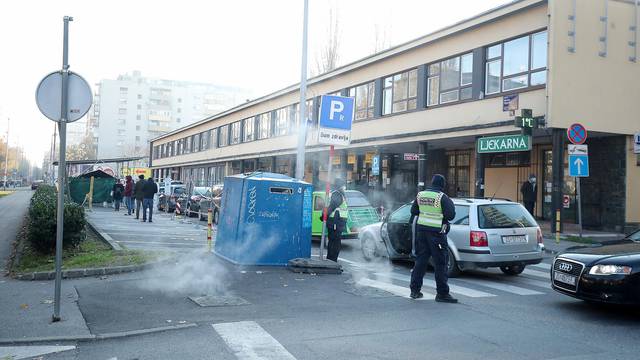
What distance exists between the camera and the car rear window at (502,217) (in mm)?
9797

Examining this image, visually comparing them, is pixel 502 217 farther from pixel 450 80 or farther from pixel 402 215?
pixel 450 80

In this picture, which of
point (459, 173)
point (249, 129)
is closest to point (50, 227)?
point (459, 173)

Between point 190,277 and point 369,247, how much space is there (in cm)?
456

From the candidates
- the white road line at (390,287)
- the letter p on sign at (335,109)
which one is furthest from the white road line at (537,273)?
the letter p on sign at (335,109)

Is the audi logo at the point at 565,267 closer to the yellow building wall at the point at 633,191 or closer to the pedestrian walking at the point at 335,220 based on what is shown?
the pedestrian walking at the point at 335,220

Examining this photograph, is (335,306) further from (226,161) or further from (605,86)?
(226,161)

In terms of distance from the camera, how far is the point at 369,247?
12352 mm

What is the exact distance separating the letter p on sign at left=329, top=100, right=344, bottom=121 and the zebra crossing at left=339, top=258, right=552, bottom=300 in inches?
116

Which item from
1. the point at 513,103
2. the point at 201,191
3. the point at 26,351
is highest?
the point at 513,103

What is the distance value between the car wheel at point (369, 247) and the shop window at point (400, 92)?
43.3ft

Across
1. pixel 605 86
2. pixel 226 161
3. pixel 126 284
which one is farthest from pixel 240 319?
pixel 226 161

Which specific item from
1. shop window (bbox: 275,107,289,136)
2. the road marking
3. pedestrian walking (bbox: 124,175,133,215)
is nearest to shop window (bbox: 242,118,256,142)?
shop window (bbox: 275,107,289,136)

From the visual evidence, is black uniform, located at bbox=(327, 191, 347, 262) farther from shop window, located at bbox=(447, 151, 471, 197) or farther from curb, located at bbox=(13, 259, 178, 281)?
shop window, located at bbox=(447, 151, 471, 197)

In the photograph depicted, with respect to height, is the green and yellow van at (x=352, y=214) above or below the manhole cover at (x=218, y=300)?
above
